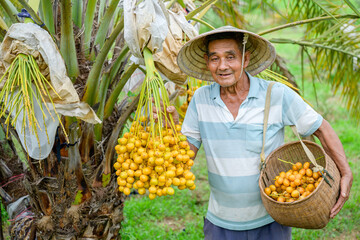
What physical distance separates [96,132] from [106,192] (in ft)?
1.21

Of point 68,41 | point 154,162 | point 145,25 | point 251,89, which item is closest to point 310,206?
point 251,89

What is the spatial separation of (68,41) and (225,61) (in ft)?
2.69

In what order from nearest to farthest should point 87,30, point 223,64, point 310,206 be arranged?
1. point 310,206
2. point 223,64
3. point 87,30

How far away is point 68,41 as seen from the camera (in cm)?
208

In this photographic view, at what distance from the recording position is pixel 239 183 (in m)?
1.97

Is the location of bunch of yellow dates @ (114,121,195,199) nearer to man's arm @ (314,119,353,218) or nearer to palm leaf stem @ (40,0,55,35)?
man's arm @ (314,119,353,218)

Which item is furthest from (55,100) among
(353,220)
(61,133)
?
(353,220)

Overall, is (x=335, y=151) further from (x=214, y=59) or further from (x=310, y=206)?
(x=214, y=59)

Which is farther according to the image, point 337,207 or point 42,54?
point 337,207

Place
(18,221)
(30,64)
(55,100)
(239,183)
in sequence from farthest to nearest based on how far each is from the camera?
(18,221) < (239,183) < (55,100) < (30,64)

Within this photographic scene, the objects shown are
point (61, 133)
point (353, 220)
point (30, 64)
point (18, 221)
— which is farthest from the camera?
point (353, 220)

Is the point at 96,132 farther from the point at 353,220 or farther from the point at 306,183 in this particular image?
the point at 353,220

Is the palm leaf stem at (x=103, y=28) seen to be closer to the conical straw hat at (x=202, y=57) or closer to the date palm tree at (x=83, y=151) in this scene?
the date palm tree at (x=83, y=151)

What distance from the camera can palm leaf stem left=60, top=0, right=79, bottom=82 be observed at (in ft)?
6.36
